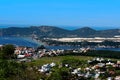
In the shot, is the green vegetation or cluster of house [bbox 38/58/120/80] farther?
cluster of house [bbox 38/58/120/80]

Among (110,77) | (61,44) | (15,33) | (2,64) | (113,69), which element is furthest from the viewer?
(15,33)

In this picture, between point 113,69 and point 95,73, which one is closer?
point 95,73

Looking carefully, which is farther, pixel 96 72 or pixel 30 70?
pixel 96 72

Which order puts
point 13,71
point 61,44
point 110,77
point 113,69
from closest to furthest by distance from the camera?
point 13,71, point 110,77, point 113,69, point 61,44

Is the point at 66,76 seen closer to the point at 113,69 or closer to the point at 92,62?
the point at 113,69

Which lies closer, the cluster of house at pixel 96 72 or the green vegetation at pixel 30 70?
the green vegetation at pixel 30 70

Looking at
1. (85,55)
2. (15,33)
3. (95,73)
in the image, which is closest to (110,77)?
(95,73)

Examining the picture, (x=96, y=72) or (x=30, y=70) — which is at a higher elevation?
(x=30, y=70)

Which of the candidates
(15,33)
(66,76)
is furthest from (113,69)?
(15,33)

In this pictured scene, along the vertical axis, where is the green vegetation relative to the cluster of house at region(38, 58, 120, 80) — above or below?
above

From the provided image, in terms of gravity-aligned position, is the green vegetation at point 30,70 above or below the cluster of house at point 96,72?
above
